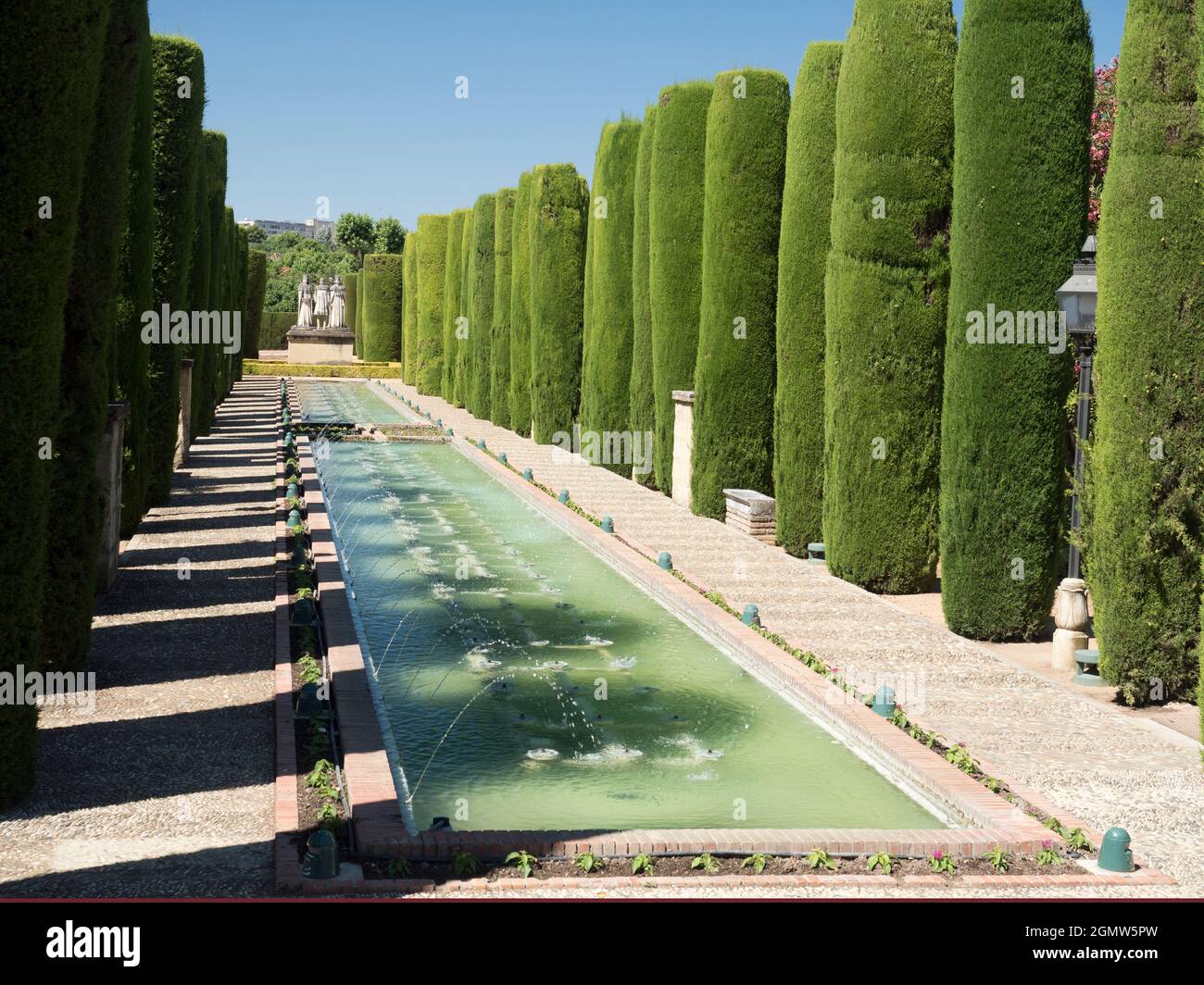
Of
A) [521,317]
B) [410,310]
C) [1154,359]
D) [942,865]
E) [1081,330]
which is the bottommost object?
[942,865]

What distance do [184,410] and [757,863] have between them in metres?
18.4

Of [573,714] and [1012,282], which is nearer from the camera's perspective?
[573,714]

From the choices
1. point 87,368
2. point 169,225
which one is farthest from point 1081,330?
point 169,225

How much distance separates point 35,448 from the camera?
7.07m

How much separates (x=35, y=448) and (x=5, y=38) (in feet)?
6.81

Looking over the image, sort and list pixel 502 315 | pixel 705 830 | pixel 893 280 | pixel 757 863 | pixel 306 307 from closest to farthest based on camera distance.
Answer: pixel 757 863
pixel 705 830
pixel 893 280
pixel 502 315
pixel 306 307

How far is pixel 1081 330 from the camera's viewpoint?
1045cm

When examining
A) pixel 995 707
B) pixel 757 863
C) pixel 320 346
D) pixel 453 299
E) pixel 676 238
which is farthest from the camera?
pixel 320 346

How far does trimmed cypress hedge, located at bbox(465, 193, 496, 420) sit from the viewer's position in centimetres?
3738

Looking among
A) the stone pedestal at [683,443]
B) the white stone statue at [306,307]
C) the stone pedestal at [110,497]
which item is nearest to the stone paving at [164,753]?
the stone pedestal at [110,497]

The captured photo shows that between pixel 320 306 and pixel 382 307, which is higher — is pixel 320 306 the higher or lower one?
the higher one

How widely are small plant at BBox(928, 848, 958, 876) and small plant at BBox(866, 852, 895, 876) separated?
0.19m

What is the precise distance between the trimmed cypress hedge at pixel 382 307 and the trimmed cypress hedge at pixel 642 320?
38.2 metres

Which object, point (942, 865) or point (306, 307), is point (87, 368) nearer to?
point (942, 865)
